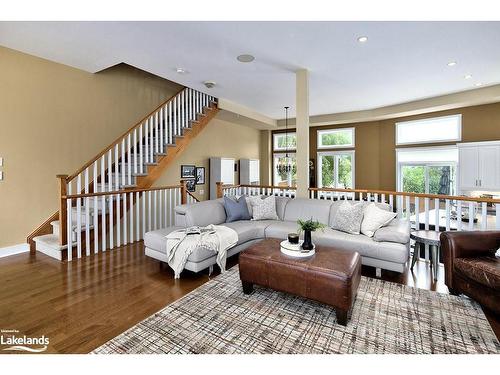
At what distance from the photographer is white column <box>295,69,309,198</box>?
4.49 metres

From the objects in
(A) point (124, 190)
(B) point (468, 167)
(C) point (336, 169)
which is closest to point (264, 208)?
(A) point (124, 190)

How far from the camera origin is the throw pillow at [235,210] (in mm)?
4316

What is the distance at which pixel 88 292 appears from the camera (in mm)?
2719

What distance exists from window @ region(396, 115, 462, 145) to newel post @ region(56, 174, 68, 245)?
8.08 m

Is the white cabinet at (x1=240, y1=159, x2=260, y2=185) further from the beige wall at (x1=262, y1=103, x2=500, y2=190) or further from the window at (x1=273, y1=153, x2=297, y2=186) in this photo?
the beige wall at (x1=262, y1=103, x2=500, y2=190)

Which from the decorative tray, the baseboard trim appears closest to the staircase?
the baseboard trim

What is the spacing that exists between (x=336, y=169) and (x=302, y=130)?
4.64 meters

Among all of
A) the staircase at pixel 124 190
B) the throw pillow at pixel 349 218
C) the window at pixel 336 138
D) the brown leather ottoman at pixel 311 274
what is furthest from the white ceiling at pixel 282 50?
the window at pixel 336 138

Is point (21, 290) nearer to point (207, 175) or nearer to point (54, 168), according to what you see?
point (54, 168)

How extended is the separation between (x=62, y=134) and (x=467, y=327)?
5963mm

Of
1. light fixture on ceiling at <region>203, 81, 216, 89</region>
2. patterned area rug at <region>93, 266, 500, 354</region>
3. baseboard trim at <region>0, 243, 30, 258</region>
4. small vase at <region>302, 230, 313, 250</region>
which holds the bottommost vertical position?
patterned area rug at <region>93, 266, 500, 354</region>

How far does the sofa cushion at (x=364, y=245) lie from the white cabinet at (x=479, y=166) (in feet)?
13.6
